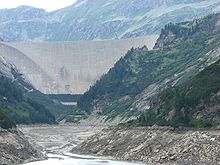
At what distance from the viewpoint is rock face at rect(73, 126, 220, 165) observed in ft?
333

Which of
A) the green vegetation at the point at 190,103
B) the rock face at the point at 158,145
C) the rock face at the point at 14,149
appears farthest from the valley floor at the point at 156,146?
the rock face at the point at 14,149

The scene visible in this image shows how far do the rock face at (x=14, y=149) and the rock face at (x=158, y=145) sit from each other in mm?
15093

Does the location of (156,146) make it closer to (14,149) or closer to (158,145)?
(158,145)

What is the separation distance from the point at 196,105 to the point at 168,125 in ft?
22.5

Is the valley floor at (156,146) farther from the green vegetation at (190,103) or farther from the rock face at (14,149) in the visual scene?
the rock face at (14,149)

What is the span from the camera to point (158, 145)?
11775 cm

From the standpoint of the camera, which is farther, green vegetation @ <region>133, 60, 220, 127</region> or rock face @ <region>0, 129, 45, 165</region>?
green vegetation @ <region>133, 60, 220, 127</region>

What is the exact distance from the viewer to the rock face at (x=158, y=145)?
333ft

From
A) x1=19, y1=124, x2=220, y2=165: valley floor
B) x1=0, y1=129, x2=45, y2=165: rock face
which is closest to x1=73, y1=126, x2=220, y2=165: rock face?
x1=19, y1=124, x2=220, y2=165: valley floor

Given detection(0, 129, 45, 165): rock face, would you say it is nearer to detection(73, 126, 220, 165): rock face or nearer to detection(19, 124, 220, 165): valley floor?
detection(19, 124, 220, 165): valley floor

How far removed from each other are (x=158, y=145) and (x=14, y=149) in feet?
90.9

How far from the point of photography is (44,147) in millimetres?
168875

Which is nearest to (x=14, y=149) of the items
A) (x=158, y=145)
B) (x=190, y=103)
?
(x=158, y=145)

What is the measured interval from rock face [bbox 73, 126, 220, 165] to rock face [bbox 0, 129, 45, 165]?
1509 centimetres
